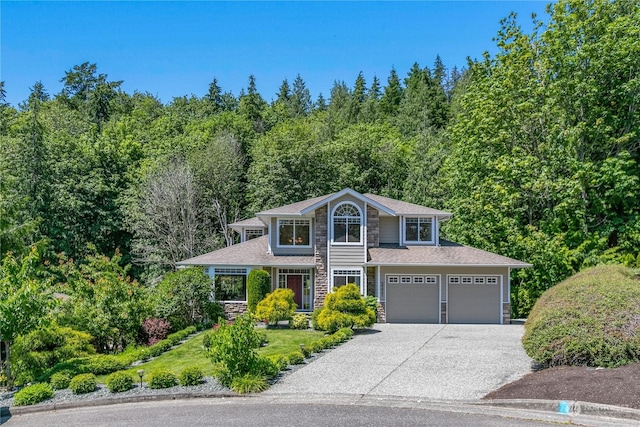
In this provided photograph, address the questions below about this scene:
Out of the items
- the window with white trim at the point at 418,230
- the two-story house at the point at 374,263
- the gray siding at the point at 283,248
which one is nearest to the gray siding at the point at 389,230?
the two-story house at the point at 374,263

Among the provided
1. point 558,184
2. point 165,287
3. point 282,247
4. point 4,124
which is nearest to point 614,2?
point 558,184

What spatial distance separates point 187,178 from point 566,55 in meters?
23.0

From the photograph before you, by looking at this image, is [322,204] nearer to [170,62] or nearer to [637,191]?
[170,62]

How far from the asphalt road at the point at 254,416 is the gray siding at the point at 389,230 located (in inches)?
643

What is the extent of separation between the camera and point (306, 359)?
1683cm

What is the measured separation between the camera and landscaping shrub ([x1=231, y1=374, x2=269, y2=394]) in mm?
13039

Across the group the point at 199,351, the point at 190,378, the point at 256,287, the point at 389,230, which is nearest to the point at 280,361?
the point at 190,378

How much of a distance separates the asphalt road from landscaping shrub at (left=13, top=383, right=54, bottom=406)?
486mm

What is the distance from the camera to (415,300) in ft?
85.1

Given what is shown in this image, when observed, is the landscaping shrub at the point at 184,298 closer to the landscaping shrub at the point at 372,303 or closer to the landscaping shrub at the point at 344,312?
the landscaping shrub at the point at 344,312

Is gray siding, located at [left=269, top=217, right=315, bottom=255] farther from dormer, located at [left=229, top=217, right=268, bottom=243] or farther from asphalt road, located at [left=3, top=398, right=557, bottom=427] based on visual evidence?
asphalt road, located at [left=3, top=398, right=557, bottom=427]

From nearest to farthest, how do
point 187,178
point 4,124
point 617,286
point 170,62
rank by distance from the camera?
point 617,286, point 170,62, point 187,178, point 4,124

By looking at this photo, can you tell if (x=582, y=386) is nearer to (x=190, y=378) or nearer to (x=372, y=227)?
(x=190, y=378)

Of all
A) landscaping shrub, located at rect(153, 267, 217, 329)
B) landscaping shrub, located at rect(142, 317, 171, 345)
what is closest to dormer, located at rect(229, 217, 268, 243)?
landscaping shrub, located at rect(153, 267, 217, 329)
